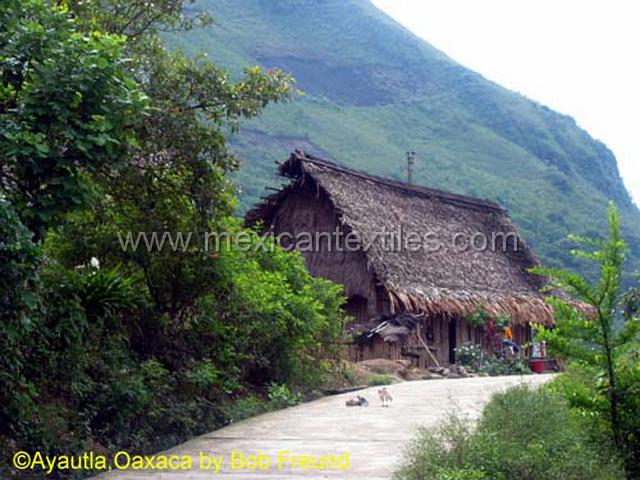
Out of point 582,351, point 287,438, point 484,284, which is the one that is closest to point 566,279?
point 582,351

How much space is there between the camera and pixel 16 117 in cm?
630

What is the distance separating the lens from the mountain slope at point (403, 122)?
51.2 metres

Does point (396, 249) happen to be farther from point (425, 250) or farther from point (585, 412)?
point (585, 412)

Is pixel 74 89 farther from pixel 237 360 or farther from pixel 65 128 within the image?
pixel 237 360

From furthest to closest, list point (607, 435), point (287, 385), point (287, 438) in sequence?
point (287, 385), point (287, 438), point (607, 435)

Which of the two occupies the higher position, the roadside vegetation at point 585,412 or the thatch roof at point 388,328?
the thatch roof at point 388,328

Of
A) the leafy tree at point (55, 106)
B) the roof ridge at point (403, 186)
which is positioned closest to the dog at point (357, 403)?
the leafy tree at point (55, 106)

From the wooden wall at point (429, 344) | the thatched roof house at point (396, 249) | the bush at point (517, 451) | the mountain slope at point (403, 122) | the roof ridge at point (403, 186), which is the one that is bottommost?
the bush at point (517, 451)

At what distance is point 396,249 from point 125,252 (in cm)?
1231

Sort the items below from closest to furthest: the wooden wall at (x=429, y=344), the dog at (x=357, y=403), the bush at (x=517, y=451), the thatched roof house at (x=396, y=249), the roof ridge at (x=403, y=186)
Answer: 1. the bush at (x=517, y=451)
2. the dog at (x=357, y=403)
3. the wooden wall at (x=429, y=344)
4. the thatched roof house at (x=396, y=249)
5. the roof ridge at (x=403, y=186)

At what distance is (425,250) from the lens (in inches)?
878

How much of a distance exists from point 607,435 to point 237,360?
5.16 meters

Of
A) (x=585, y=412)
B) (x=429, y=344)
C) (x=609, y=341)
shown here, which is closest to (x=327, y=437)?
(x=585, y=412)

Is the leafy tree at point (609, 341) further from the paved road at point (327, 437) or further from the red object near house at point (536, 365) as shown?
the red object near house at point (536, 365)
